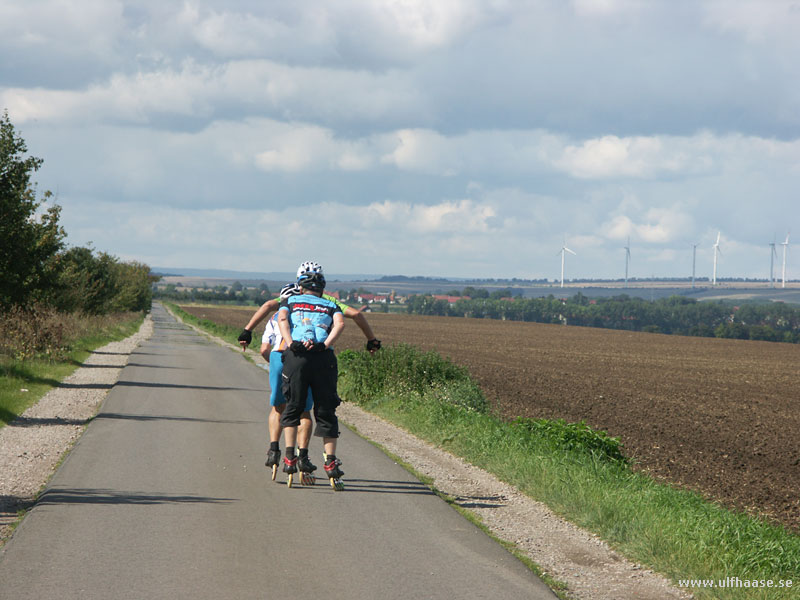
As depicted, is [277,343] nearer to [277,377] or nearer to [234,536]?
[277,377]

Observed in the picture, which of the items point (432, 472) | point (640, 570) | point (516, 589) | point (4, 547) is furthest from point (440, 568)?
point (432, 472)

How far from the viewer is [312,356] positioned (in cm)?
864

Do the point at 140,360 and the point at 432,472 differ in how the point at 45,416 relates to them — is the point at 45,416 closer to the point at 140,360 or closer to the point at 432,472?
the point at 432,472

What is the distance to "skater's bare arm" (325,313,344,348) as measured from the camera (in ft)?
28.2

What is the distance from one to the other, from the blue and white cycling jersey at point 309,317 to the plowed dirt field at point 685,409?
5795 millimetres

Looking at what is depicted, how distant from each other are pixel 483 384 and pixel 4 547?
22268 mm

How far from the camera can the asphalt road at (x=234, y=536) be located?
18.5 feet

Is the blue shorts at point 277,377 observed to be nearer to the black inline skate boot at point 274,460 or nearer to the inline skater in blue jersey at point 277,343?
the inline skater in blue jersey at point 277,343

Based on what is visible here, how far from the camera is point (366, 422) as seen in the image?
16.5m

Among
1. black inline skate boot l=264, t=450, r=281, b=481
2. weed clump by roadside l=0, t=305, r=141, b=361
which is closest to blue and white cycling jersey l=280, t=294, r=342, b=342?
black inline skate boot l=264, t=450, r=281, b=481

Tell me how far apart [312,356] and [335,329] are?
0.33m

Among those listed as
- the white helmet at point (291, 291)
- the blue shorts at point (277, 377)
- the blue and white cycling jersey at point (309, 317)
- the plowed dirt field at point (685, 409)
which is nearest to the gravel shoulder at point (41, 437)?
the blue shorts at point (277, 377)

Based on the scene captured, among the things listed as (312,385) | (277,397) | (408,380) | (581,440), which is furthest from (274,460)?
(408,380)

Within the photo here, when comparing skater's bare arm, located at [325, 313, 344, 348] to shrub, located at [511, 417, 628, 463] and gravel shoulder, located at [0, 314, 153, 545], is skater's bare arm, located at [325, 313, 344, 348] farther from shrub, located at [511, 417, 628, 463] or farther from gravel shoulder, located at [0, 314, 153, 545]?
shrub, located at [511, 417, 628, 463]
